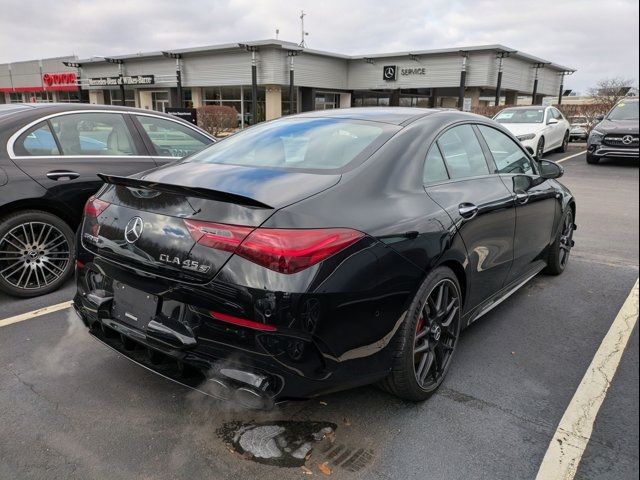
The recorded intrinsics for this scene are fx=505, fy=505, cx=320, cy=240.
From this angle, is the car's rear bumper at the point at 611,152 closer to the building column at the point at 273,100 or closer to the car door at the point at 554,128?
the car door at the point at 554,128

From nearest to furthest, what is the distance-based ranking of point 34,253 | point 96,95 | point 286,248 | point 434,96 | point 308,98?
point 286,248 < point 34,253 < point 308,98 < point 434,96 < point 96,95

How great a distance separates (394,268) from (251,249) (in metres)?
0.71

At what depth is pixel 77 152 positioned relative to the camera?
4574 millimetres

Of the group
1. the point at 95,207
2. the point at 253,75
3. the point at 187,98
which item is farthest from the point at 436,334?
the point at 187,98

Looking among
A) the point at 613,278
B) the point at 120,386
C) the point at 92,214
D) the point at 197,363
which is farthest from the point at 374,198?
the point at 613,278

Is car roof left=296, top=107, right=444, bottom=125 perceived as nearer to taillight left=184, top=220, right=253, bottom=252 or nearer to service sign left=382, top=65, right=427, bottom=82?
taillight left=184, top=220, right=253, bottom=252

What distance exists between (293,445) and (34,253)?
3.03 meters

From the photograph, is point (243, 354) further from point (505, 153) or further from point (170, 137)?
point (170, 137)

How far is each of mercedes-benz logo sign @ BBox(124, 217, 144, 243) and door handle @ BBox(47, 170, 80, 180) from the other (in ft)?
7.42

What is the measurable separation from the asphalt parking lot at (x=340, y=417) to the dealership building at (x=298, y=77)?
26.7 meters

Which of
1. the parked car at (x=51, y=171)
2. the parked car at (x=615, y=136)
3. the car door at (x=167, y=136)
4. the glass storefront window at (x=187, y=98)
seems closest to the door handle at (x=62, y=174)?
the parked car at (x=51, y=171)

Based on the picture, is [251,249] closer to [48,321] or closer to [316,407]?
[316,407]

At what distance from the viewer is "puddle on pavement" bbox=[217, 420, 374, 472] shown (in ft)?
7.78

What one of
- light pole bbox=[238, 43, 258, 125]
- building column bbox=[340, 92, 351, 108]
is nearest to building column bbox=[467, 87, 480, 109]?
building column bbox=[340, 92, 351, 108]
